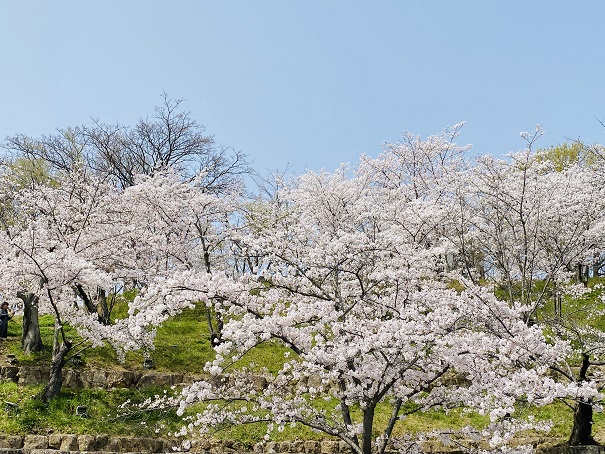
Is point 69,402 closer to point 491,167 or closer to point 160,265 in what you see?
point 160,265

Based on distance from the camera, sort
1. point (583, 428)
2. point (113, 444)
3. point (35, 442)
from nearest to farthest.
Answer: point (583, 428) < point (35, 442) < point (113, 444)

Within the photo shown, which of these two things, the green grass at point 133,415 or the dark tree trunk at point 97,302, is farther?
the dark tree trunk at point 97,302

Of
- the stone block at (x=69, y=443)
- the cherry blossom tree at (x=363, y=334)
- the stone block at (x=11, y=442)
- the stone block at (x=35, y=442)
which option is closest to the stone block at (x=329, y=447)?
the cherry blossom tree at (x=363, y=334)

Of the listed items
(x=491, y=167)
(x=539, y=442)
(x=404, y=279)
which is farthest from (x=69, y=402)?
(x=491, y=167)

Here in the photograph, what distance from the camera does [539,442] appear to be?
1141 cm

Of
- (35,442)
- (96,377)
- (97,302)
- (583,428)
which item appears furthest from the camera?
(97,302)

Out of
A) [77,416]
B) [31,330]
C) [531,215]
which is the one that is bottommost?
[77,416]

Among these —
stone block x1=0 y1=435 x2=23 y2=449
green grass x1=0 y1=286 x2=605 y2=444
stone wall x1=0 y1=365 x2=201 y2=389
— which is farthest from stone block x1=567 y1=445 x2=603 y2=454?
stone block x1=0 y1=435 x2=23 y2=449

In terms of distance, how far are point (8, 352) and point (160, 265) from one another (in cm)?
515

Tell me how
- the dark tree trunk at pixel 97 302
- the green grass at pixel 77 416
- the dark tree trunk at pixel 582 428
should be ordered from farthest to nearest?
the dark tree trunk at pixel 97 302 → the green grass at pixel 77 416 → the dark tree trunk at pixel 582 428

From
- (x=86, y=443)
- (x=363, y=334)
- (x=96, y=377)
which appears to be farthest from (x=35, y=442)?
(x=363, y=334)

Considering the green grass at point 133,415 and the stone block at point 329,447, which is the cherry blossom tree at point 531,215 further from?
the stone block at point 329,447

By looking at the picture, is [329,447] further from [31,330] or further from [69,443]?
[31,330]

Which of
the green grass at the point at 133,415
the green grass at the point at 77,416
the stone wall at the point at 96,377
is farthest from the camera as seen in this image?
the stone wall at the point at 96,377
